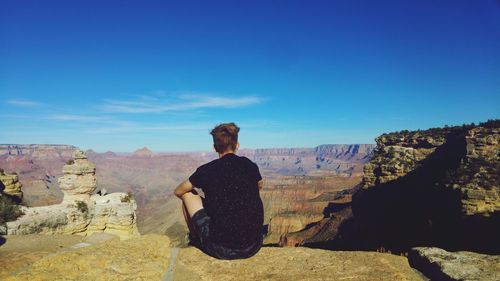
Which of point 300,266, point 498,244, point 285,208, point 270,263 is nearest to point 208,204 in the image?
point 270,263

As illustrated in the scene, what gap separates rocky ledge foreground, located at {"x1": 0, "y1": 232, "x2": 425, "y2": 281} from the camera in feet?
13.2

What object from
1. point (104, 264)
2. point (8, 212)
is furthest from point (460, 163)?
point (104, 264)

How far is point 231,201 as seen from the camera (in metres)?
4.86

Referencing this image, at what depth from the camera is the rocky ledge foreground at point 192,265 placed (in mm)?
4035

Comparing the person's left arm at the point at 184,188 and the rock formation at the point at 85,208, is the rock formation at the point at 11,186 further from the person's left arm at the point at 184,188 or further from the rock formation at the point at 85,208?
the person's left arm at the point at 184,188

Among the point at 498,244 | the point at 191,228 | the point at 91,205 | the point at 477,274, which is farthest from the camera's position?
the point at 498,244

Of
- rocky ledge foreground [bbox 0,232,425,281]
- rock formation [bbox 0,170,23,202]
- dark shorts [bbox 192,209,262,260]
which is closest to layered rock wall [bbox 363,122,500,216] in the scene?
rocky ledge foreground [bbox 0,232,425,281]

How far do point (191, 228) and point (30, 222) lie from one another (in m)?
14.8

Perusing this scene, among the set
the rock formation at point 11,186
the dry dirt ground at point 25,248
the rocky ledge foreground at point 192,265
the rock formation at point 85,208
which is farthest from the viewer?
the rock formation at point 11,186

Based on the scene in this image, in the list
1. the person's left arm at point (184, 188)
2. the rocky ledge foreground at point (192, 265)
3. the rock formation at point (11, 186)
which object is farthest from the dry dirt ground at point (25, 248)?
the rock formation at point (11, 186)

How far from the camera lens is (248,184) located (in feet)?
16.4

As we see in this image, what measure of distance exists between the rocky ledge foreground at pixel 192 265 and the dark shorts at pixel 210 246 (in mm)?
91

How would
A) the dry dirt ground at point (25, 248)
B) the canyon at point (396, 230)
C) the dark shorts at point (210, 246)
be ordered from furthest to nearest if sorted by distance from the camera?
the dark shorts at point (210, 246) < the canyon at point (396, 230) < the dry dirt ground at point (25, 248)

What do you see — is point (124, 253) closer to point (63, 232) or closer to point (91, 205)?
point (63, 232)
